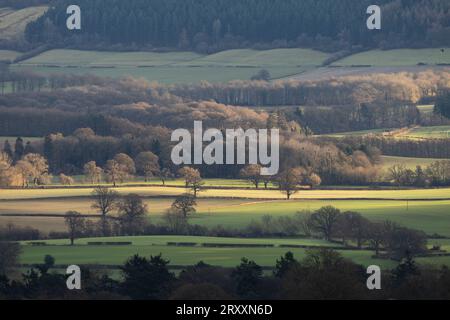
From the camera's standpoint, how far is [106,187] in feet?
257

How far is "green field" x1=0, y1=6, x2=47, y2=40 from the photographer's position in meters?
153

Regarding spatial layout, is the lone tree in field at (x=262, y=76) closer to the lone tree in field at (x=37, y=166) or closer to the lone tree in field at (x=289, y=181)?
the lone tree in field at (x=37, y=166)

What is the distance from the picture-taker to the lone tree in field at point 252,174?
83.2 meters

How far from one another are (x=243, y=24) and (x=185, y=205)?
87.2 m

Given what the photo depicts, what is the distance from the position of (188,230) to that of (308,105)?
46510mm

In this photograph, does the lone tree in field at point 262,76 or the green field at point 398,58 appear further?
the green field at point 398,58

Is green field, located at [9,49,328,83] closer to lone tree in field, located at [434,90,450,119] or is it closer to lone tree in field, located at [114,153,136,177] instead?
lone tree in field, located at [434,90,450,119]

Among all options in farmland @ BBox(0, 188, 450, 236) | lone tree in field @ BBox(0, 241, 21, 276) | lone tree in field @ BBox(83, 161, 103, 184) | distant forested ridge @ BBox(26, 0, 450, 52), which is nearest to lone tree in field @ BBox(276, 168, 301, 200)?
farmland @ BBox(0, 188, 450, 236)

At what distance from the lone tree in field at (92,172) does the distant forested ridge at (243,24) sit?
2052 inches

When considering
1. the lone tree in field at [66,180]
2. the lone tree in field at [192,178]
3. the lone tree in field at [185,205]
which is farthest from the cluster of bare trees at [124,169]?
the lone tree in field at [185,205]

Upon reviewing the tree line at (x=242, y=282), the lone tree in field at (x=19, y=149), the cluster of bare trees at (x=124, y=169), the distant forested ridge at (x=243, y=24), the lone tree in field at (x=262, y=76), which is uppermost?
the distant forested ridge at (x=243, y=24)

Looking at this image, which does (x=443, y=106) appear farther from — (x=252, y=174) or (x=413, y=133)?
(x=252, y=174)

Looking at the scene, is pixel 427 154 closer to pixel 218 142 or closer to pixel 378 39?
pixel 218 142

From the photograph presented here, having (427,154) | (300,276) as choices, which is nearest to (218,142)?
(427,154)
